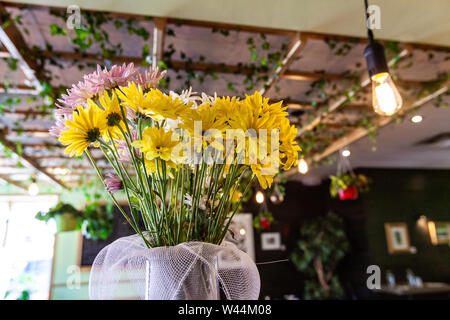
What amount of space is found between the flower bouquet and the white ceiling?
146 centimetres

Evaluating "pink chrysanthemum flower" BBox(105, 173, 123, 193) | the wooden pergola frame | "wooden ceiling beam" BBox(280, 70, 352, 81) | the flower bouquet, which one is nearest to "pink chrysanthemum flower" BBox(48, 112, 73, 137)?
the flower bouquet

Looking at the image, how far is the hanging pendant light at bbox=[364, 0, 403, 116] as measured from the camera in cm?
150

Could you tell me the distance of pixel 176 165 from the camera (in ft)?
1.78

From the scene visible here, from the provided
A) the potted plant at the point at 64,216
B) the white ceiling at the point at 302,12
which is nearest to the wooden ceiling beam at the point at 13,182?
the potted plant at the point at 64,216

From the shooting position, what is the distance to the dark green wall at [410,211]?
596cm

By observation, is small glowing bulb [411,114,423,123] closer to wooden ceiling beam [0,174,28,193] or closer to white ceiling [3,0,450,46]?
white ceiling [3,0,450,46]

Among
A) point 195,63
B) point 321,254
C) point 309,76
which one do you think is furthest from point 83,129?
point 321,254

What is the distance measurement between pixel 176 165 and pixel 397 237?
6622mm

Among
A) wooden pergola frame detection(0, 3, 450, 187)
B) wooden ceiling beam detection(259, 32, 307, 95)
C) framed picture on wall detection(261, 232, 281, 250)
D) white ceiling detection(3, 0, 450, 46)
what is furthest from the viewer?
framed picture on wall detection(261, 232, 281, 250)

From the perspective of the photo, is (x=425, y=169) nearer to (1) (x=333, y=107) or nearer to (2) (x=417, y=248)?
(2) (x=417, y=248)

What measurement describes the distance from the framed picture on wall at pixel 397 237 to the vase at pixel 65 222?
18.6 ft

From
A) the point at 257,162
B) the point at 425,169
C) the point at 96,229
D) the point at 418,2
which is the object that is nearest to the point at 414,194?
the point at 425,169

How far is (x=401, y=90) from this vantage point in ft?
10.8

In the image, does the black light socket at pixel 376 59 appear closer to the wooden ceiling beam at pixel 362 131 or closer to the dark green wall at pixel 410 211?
the wooden ceiling beam at pixel 362 131
